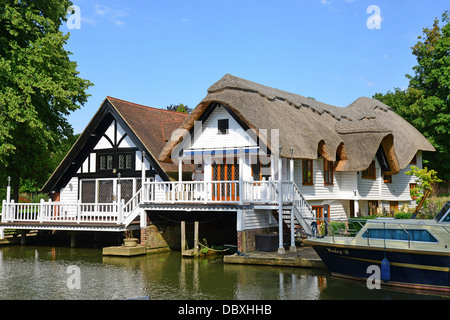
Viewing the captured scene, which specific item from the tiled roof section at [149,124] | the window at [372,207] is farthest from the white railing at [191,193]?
the window at [372,207]

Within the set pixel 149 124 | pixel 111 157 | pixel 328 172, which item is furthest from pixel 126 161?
pixel 328 172

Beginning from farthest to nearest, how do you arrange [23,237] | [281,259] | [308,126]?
[23,237], [308,126], [281,259]

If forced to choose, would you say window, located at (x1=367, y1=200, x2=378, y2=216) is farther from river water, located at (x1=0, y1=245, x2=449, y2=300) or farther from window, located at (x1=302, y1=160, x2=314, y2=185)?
river water, located at (x1=0, y1=245, x2=449, y2=300)

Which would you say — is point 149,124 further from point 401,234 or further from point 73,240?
point 401,234

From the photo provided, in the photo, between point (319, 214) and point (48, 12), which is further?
point (48, 12)

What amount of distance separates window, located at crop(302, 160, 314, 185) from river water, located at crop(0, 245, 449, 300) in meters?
7.23

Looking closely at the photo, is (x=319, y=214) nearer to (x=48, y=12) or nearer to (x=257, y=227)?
(x=257, y=227)

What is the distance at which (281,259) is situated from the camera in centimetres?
1917

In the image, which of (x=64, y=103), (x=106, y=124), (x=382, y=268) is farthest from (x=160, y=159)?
(x=382, y=268)

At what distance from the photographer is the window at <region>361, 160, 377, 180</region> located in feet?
97.8

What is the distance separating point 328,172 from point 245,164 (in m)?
6.43

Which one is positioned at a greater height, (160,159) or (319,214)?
(160,159)
